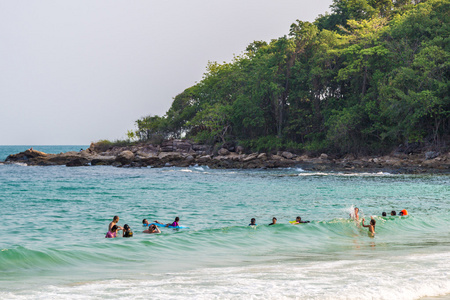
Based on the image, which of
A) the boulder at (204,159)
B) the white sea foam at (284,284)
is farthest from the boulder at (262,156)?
the white sea foam at (284,284)

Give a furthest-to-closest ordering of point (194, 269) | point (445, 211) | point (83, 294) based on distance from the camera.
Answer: point (445, 211) < point (194, 269) < point (83, 294)

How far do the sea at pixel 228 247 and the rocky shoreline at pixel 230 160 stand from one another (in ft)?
51.3

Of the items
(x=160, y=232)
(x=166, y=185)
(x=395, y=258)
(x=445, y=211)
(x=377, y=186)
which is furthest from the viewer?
(x=166, y=185)

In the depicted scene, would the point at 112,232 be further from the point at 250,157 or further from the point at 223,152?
the point at 223,152

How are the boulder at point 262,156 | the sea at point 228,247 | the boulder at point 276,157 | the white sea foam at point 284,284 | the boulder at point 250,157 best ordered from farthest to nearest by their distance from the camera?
the boulder at point 262,156
the boulder at point 276,157
the boulder at point 250,157
the sea at point 228,247
the white sea foam at point 284,284

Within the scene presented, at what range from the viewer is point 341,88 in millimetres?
59094

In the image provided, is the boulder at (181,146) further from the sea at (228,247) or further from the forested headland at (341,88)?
the sea at (228,247)

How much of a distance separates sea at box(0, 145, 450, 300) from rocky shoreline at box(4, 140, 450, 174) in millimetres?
15647

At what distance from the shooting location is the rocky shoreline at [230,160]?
151ft

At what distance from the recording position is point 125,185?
37219 millimetres

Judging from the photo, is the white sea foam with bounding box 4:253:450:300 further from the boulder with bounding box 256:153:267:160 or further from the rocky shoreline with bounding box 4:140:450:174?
the boulder with bounding box 256:153:267:160

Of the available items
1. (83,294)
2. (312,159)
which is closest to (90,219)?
(83,294)

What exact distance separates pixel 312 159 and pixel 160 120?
34.6 meters

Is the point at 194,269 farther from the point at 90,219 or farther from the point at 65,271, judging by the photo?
the point at 90,219
